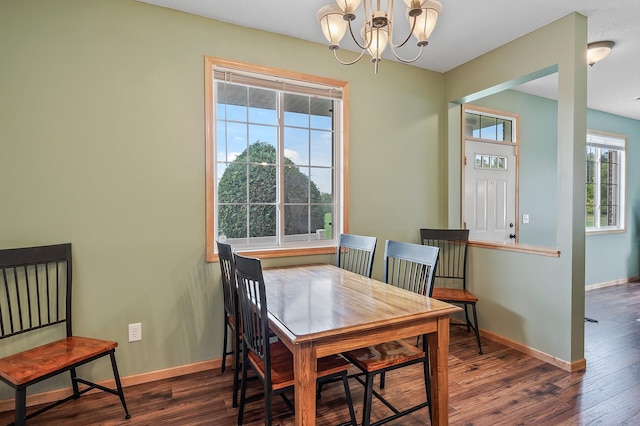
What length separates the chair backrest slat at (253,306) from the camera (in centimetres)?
156

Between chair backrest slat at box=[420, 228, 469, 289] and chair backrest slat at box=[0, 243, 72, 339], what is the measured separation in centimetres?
302

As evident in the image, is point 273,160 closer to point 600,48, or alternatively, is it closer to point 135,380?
point 135,380

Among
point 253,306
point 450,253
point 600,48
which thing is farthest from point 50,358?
point 600,48

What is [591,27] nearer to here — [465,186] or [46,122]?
[465,186]

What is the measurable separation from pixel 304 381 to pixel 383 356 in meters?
0.55

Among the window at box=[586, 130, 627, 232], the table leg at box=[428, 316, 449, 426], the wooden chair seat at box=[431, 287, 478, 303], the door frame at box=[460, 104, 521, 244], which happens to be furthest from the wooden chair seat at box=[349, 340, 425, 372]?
the window at box=[586, 130, 627, 232]

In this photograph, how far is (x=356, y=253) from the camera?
9.47 feet

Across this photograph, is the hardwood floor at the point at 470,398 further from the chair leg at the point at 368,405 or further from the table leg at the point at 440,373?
the chair leg at the point at 368,405

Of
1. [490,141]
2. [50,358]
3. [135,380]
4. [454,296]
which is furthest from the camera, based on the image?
[490,141]

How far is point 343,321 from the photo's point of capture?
5.06ft

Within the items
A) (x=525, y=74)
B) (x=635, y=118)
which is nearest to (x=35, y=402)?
(x=525, y=74)

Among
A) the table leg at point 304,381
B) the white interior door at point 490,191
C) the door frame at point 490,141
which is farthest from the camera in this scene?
the white interior door at point 490,191

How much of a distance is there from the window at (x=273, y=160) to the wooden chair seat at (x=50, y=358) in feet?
2.99

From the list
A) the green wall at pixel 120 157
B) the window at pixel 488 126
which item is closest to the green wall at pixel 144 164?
the green wall at pixel 120 157
